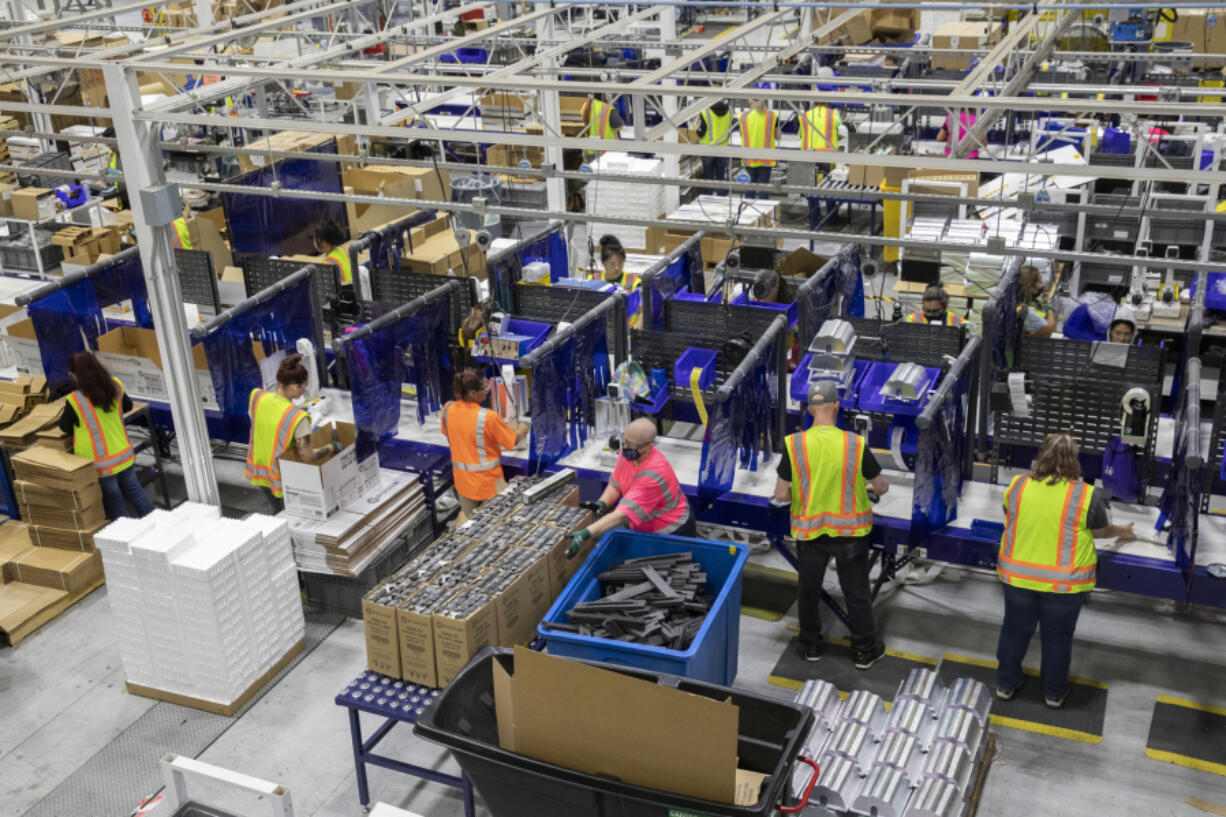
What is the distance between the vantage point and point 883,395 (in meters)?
8.21

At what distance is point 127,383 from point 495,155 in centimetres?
788

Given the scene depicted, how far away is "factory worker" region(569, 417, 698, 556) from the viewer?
274 inches

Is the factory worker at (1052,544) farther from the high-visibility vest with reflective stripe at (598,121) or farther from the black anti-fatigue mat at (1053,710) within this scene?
the high-visibility vest with reflective stripe at (598,121)

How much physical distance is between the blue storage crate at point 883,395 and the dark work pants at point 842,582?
4.43 ft

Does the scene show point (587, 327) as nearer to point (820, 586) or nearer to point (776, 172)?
point (820, 586)

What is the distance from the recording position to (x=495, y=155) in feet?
53.8

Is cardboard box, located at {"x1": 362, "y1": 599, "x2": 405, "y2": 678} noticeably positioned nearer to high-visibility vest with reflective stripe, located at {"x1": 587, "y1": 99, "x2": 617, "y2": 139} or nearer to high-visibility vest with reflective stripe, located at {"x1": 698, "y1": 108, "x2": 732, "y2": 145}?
high-visibility vest with reflective stripe, located at {"x1": 587, "y1": 99, "x2": 617, "y2": 139}

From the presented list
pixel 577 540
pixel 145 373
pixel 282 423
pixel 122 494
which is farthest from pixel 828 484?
pixel 145 373

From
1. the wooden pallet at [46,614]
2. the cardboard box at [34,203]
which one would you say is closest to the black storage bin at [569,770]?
the wooden pallet at [46,614]

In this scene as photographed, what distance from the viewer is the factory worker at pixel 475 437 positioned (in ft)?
25.7

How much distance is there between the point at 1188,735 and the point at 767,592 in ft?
8.83

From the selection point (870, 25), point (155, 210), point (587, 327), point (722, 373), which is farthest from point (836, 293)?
point (870, 25)

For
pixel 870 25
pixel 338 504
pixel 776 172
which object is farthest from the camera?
pixel 870 25

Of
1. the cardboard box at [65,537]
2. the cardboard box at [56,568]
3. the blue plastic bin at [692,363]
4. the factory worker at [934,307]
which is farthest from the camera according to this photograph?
the factory worker at [934,307]
